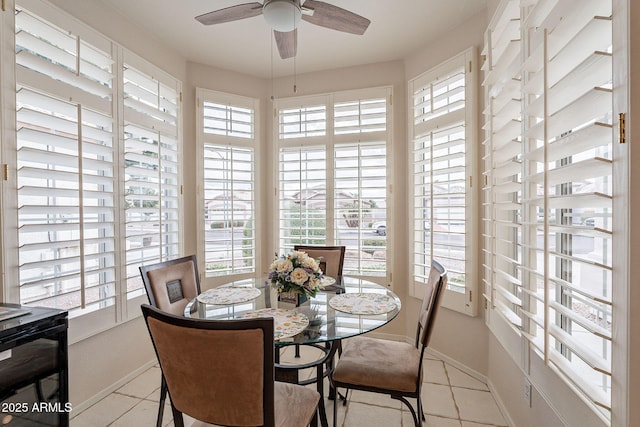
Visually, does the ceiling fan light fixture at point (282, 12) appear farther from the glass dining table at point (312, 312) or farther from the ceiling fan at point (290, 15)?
the glass dining table at point (312, 312)

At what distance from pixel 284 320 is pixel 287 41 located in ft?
6.04

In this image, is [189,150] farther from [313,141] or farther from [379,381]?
[379,381]

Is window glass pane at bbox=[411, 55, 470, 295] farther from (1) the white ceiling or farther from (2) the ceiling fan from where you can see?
(2) the ceiling fan

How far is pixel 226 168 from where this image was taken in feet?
10.7

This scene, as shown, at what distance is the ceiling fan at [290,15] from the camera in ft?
5.79

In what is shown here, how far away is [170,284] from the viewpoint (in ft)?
A: 6.93

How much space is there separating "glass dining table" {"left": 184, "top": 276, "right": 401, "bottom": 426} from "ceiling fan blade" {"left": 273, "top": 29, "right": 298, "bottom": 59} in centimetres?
176

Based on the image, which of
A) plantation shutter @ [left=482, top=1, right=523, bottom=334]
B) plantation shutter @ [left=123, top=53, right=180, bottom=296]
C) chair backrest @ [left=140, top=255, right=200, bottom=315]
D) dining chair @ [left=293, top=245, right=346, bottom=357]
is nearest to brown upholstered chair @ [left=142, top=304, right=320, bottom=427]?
chair backrest @ [left=140, top=255, right=200, bottom=315]

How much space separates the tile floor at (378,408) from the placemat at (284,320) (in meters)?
0.82

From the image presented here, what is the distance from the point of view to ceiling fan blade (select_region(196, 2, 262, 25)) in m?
1.83

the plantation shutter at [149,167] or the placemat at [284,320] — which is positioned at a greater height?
the plantation shutter at [149,167]

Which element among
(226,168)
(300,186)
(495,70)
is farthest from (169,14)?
(495,70)

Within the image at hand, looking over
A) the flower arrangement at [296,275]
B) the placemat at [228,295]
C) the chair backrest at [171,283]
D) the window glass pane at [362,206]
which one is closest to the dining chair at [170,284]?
the chair backrest at [171,283]

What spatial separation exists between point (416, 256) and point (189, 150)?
2.46m
